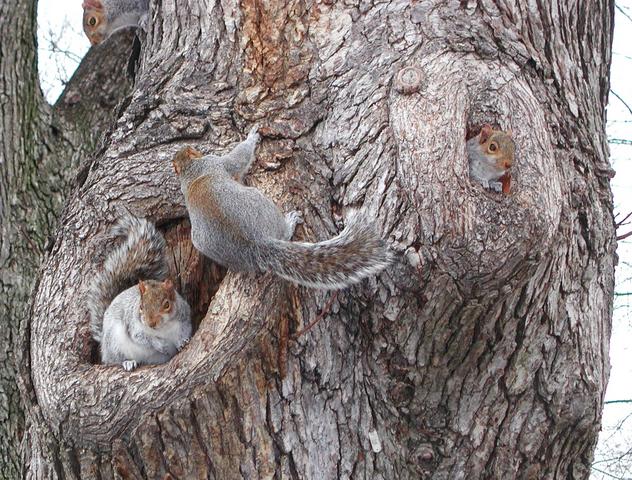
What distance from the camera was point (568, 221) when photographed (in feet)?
6.47

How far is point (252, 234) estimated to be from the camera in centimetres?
206

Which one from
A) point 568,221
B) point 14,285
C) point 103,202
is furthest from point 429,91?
point 14,285

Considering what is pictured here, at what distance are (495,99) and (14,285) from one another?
1640 millimetres

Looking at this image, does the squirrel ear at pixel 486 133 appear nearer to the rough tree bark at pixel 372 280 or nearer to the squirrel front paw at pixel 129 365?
the rough tree bark at pixel 372 280

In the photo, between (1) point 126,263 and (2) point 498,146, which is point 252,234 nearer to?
(1) point 126,263

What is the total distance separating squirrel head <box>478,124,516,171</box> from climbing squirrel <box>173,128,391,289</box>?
29 centimetres

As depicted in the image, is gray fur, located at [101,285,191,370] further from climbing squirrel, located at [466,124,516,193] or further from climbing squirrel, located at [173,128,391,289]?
climbing squirrel, located at [466,124,516,193]

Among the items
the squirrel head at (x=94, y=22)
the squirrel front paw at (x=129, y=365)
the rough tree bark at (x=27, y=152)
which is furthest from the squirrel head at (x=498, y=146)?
the squirrel head at (x=94, y=22)

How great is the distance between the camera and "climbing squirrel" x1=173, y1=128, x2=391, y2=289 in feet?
6.27

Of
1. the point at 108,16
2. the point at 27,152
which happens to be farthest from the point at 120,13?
the point at 27,152

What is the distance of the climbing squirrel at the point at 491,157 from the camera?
74.2 inches

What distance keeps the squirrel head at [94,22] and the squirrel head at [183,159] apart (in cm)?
241

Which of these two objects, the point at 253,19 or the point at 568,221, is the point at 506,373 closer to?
the point at 568,221

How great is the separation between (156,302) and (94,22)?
8.90ft
